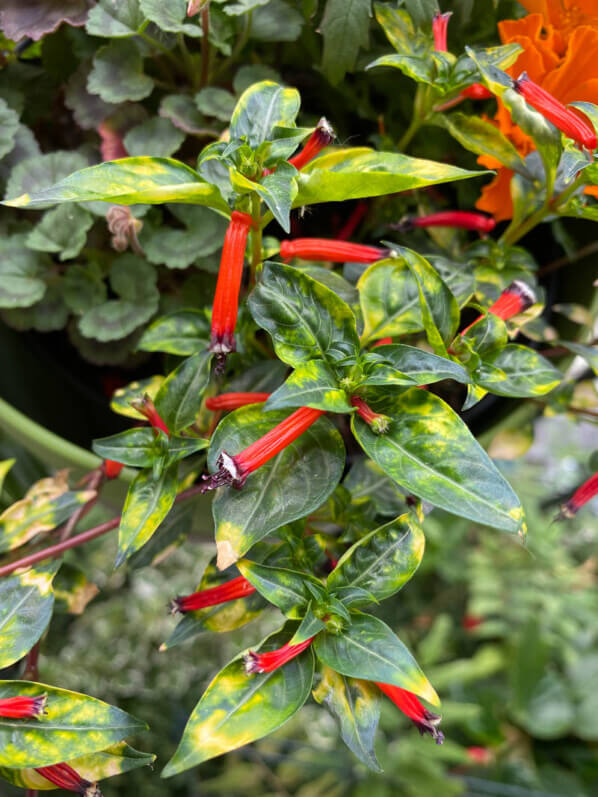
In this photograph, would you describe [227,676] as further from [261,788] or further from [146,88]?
[261,788]

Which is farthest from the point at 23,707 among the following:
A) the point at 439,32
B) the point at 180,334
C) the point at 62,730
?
the point at 439,32

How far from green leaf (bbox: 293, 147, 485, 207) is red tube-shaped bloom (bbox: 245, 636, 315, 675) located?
0.21m

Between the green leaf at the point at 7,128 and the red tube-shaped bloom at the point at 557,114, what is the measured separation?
34 centimetres

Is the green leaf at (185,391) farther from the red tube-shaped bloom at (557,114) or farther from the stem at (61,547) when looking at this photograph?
the red tube-shaped bloom at (557,114)

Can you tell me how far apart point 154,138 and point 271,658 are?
1.24 feet

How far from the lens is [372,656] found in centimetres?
34

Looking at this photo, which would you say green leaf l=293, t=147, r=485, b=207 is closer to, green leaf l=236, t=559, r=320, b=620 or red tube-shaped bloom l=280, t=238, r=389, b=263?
red tube-shaped bloom l=280, t=238, r=389, b=263

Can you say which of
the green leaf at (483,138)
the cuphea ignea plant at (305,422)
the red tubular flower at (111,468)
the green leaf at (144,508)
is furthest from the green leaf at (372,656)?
the green leaf at (483,138)

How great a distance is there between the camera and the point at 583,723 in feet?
3.94

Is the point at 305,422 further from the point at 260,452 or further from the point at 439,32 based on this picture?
the point at 439,32

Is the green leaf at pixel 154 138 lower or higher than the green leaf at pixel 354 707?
higher

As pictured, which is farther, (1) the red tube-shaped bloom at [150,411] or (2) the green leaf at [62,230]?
(2) the green leaf at [62,230]

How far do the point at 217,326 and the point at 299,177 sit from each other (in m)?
0.08

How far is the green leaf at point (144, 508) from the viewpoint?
372 millimetres
